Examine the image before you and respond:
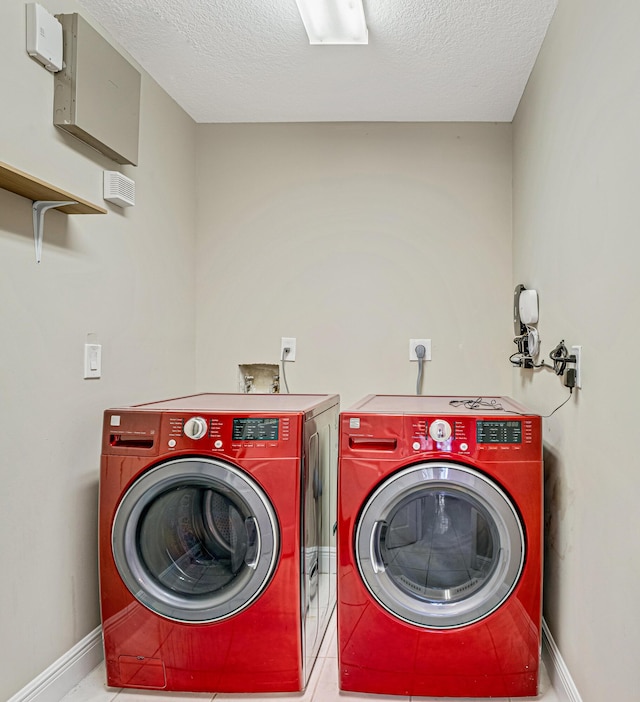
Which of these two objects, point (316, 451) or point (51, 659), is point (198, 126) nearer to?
point (316, 451)

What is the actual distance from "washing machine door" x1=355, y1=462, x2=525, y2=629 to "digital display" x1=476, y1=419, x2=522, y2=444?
12 cm

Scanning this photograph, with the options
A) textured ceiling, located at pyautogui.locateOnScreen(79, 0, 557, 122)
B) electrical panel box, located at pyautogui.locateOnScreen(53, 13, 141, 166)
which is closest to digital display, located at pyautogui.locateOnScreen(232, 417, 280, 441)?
electrical panel box, located at pyautogui.locateOnScreen(53, 13, 141, 166)

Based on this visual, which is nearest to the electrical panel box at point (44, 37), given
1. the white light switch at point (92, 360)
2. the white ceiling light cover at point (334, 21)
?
the white ceiling light cover at point (334, 21)

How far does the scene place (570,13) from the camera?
2113 millimetres

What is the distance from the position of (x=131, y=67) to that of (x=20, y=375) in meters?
1.34

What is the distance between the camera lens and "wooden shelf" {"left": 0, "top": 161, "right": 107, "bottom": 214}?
1726 mm

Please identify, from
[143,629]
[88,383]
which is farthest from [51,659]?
[88,383]

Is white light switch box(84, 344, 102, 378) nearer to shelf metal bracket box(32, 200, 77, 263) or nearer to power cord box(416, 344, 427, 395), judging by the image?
shelf metal bracket box(32, 200, 77, 263)

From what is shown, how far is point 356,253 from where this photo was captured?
11.2 ft

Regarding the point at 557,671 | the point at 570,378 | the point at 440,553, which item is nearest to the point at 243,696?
the point at 440,553

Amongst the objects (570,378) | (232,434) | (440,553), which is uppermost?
(570,378)

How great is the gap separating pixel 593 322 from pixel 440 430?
1.96 ft

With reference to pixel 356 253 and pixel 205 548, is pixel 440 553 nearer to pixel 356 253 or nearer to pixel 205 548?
pixel 205 548

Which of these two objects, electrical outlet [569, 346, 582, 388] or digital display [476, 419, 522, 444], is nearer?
electrical outlet [569, 346, 582, 388]
